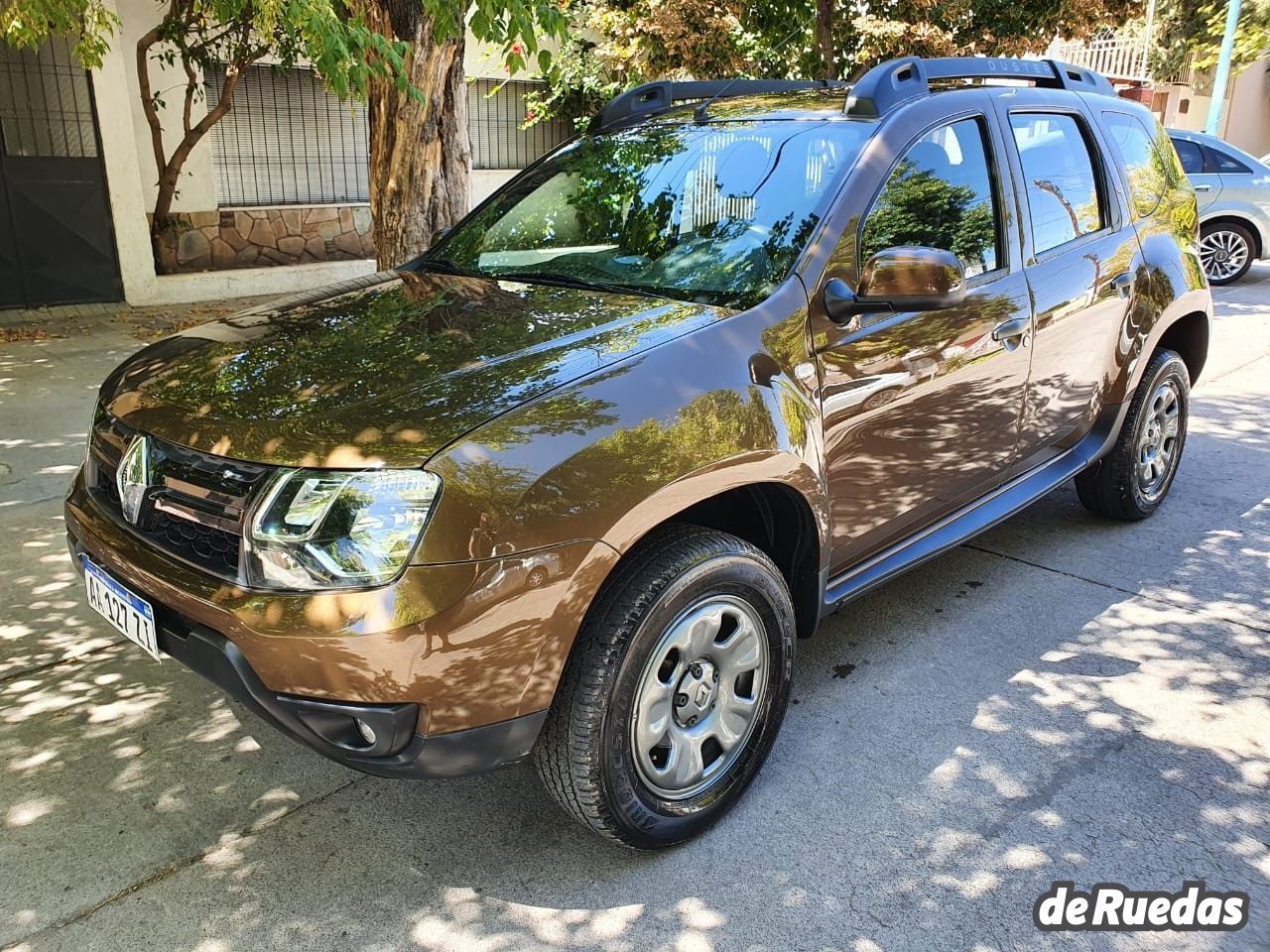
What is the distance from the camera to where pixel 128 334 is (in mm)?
9219

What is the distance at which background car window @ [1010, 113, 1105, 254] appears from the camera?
3.69 meters

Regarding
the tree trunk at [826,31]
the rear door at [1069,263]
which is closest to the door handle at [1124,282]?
the rear door at [1069,263]

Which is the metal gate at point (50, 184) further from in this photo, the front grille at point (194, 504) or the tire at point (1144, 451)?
the tire at point (1144, 451)

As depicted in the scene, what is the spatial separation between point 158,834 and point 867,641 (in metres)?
2.41

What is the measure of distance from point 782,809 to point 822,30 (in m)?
8.97

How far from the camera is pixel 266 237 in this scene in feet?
39.3

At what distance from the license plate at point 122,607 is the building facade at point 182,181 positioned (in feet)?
21.2

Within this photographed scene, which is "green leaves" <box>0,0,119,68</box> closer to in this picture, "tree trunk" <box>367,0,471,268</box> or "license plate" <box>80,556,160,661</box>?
"tree trunk" <box>367,0,471,268</box>

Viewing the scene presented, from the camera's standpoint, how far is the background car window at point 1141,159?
4336 millimetres

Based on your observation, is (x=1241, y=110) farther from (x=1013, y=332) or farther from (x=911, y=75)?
(x=911, y=75)

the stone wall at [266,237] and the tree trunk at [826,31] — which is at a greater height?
the tree trunk at [826,31]

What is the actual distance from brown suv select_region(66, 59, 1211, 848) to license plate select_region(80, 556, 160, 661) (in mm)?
12

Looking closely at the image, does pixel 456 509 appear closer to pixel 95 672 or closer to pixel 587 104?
pixel 95 672

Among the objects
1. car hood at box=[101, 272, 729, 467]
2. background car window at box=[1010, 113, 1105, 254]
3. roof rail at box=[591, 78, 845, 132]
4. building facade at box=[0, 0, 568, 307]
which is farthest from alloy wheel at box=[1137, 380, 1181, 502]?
building facade at box=[0, 0, 568, 307]
